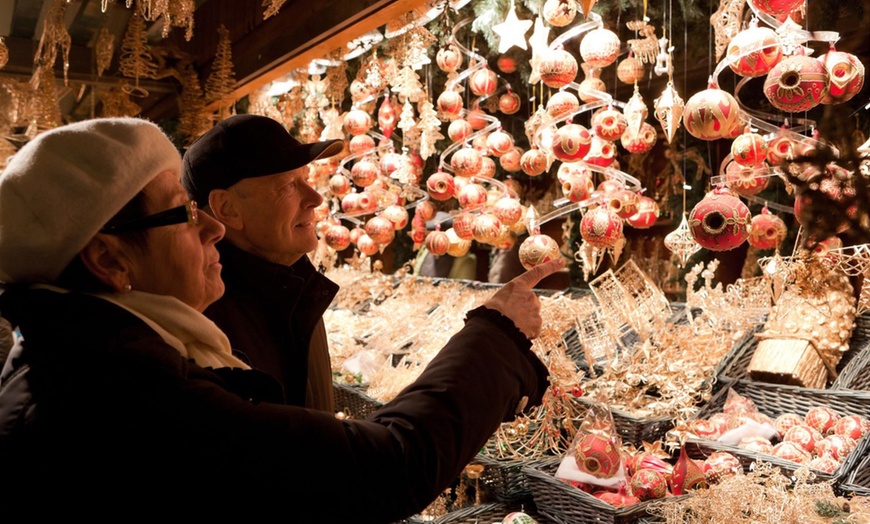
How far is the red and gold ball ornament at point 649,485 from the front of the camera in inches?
87.3

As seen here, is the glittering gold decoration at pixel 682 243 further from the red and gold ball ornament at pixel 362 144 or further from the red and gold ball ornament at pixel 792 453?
the red and gold ball ornament at pixel 362 144

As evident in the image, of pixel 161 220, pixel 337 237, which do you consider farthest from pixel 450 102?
pixel 161 220

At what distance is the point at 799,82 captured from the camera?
2037mm

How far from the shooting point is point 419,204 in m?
4.60

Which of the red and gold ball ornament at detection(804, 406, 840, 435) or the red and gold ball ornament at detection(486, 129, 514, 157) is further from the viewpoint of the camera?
the red and gold ball ornament at detection(486, 129, 514, 157)

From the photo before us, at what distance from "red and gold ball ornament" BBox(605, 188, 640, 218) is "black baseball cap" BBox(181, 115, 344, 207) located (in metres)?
1.56

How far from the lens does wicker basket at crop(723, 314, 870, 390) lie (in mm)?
2727

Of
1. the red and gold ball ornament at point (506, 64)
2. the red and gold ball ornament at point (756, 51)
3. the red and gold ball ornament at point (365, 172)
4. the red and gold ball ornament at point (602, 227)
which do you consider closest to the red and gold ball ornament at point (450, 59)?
the red and gold ball ornament at point (365, 172)

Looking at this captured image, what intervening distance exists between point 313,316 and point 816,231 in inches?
37.2

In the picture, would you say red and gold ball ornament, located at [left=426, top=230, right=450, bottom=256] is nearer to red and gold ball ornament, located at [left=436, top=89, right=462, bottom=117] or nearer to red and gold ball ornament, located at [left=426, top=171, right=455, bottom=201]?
red and gold ball ornament, located at [left=426, top=171, right=455, bottom=201]

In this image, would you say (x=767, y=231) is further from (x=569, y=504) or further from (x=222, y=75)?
(x=222, y=75)

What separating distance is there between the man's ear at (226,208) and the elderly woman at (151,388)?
523 mm

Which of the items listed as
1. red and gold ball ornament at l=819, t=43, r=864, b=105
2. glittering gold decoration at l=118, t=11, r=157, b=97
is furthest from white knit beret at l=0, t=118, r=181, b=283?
glittering gold decoration at l=118, t=11, r=157, b=97

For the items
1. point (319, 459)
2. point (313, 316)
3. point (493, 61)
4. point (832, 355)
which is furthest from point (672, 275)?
point (319, 459)
